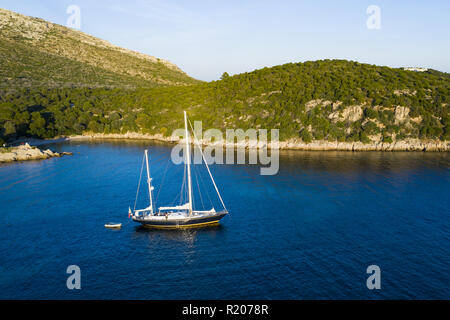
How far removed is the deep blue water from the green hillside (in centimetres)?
3945

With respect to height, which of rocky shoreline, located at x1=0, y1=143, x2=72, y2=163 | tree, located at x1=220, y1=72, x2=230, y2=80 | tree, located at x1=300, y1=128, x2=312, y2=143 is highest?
tree, located at x1=220, y1=72, x2=230, y2=80

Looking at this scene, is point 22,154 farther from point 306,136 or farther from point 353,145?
point 353,145

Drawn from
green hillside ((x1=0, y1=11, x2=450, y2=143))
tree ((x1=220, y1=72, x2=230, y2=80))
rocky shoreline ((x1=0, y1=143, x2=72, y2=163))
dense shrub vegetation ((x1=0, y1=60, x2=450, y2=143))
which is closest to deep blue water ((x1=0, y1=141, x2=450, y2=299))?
rocky shoreline ((x1=0, y1=143, x2=72, y2=163))

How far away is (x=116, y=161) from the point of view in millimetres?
87938

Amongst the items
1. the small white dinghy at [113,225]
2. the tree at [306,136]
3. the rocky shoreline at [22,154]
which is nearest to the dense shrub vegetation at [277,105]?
the tree at [306,136]

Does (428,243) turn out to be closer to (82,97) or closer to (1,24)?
(82,97)

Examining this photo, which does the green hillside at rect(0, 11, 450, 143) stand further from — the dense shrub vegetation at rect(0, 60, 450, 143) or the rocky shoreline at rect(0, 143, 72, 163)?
the rocky shoreline at rect(0, 143, 72, 163)

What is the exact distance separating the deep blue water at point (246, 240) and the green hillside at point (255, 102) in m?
39.5

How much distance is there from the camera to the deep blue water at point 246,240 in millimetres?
29766

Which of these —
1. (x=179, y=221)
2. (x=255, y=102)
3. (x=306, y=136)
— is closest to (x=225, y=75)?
(x=255, y=102)

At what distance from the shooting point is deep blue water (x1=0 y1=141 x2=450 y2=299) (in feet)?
97.7

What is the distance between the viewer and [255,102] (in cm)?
12875

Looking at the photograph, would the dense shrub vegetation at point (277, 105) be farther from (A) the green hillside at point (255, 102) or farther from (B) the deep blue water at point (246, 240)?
(B) the deep blue water at point (246, 240)
